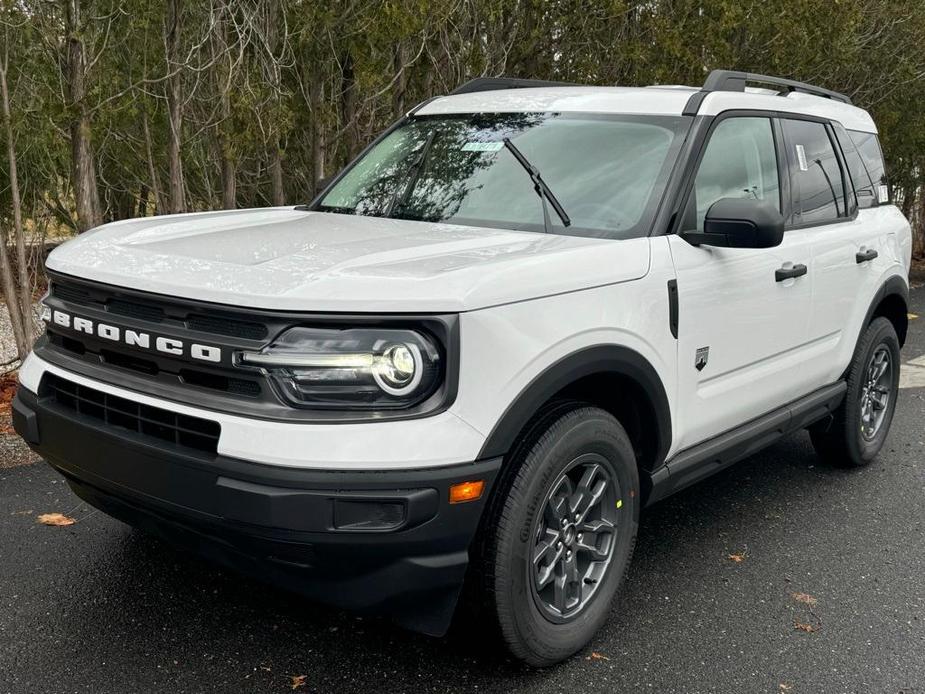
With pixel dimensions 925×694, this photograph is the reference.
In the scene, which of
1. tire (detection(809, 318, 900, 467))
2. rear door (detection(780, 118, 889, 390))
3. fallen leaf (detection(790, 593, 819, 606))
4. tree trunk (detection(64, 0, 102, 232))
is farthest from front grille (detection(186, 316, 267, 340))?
tree trunk (detection(64, 0, 102, 232))

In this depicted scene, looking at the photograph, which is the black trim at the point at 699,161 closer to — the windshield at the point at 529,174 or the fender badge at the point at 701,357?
the windshield at the point at 529,174

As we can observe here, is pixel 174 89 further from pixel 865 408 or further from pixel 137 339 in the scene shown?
pixel 865 408

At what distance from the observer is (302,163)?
10016 mm

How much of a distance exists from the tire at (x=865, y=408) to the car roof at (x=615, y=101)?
1252 millimetres

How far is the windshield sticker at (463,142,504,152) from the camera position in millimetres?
3795

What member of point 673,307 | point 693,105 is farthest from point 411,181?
point 673,307

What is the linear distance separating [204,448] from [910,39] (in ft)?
40.0

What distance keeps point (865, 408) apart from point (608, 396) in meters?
2.53

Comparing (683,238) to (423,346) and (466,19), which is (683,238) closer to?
(423,346)

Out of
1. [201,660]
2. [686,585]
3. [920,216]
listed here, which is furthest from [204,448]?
[920,216]

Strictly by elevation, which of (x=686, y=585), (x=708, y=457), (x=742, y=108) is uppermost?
(x=742, y=108)

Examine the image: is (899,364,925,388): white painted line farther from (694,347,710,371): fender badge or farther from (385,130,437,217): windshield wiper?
(385,130,437,217): windshield wiper

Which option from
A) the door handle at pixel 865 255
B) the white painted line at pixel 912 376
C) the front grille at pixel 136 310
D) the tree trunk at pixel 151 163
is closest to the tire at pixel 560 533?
the front grille at pixel 136 310

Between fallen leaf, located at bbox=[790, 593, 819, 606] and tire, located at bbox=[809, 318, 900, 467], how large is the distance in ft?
4.89
